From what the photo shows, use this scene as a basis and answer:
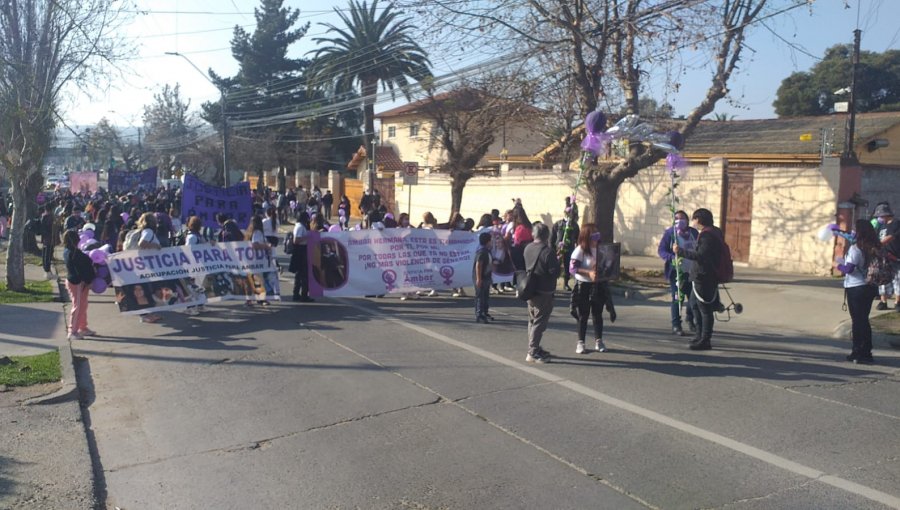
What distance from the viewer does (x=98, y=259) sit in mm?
11945

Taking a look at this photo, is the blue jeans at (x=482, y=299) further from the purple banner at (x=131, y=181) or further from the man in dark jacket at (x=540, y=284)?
the purple banner at (x=131, y=181)

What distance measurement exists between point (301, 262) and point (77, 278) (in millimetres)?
4077

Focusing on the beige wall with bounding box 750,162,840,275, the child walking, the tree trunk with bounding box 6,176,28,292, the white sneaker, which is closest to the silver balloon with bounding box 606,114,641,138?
the child walking

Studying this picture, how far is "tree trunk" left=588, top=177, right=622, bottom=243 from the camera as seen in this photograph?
1670cm

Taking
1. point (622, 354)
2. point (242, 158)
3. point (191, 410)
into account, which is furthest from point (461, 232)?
point (242, 158)

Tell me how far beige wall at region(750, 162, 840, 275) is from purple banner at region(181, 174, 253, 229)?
1190 centimetres

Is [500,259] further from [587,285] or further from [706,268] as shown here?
[706,268]

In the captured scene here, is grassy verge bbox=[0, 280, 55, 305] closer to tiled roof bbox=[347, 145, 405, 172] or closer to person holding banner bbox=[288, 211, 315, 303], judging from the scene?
person holding banner bbox=[288, 211, 315, 303]

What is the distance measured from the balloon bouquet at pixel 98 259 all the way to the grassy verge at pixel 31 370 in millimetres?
1883

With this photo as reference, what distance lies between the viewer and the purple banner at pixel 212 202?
15953 mm

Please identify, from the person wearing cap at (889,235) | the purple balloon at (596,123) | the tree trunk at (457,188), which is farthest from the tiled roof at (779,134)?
the purple balloon at (596,123)

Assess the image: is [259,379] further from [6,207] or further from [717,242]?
[6,207]

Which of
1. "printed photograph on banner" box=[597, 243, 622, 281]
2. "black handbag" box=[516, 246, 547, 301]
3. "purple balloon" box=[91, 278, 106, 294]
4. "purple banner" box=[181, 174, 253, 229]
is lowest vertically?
"purple balloon" box=[91, 278, 106, 294]

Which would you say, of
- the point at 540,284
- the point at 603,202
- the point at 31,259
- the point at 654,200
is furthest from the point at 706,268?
the point at 31,259
